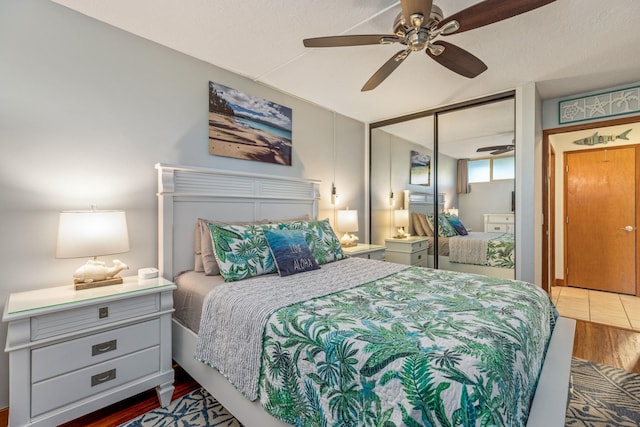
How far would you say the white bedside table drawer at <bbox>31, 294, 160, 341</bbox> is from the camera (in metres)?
1.46

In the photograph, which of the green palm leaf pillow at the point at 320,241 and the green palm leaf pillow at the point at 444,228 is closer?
the green palm leaf pillow at the point at 320,241

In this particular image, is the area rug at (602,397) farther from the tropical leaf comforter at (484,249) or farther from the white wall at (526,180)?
the tropical leaf comforter at (484,249)

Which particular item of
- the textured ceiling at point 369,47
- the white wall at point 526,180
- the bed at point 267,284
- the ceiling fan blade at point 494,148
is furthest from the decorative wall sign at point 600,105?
the bed at point 267,284

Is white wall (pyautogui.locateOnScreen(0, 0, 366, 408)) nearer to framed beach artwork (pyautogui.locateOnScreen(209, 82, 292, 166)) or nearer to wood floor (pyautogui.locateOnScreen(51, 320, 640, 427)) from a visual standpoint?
framed beach artwork (pyautogui.locateOnScreen(209, 82, 292, 166))

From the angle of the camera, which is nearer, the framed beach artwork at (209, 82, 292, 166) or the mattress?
the mattress

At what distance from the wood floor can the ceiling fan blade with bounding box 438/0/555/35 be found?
2.71 m

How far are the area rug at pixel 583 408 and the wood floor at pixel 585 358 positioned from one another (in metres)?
0.10

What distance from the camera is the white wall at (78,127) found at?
68.2 inches

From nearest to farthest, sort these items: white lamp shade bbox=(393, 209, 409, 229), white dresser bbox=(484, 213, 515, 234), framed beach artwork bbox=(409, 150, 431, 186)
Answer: white dresser bbox=(484, 213, 515, 234) < framed beach artwork bbox=(409, 150, 431, 186) < white lamp shade bbox=(393, 209, 409, 229)

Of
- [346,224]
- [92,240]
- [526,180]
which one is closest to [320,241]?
[346,224]

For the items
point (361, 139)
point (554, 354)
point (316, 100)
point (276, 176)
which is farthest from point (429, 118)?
point (554, 354)

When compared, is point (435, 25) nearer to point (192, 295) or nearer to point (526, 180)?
point (526, 180)

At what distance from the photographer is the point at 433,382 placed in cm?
87

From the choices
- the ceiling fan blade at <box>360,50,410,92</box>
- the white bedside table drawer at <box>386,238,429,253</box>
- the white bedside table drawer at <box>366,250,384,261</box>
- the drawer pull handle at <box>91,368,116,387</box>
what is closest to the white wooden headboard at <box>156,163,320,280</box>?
the drawer pull handle at <box>91,368,116,387</box>
